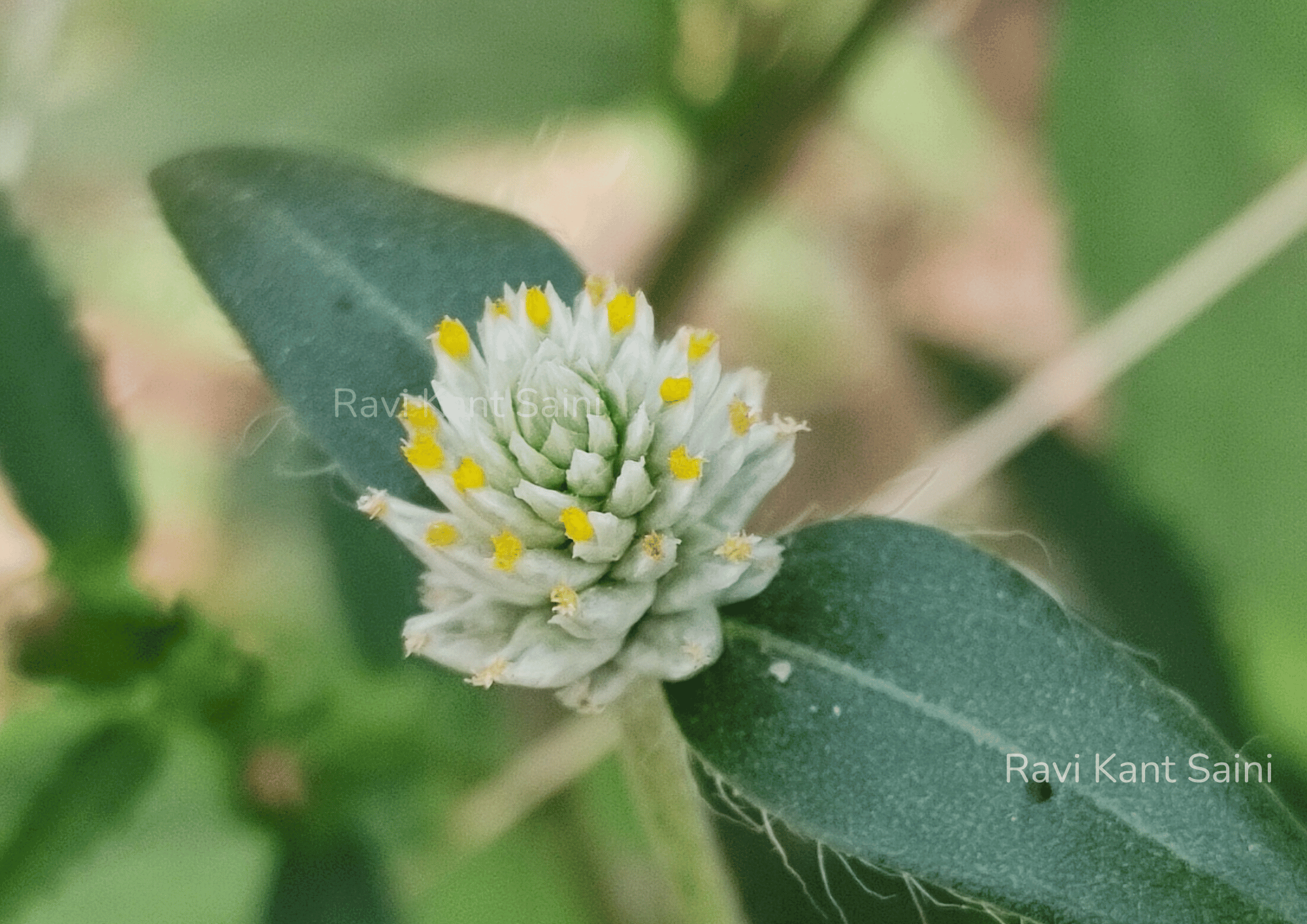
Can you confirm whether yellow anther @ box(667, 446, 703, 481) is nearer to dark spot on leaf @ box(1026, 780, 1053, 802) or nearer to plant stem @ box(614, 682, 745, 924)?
plant stem @ box(614, 682, 745, 924)

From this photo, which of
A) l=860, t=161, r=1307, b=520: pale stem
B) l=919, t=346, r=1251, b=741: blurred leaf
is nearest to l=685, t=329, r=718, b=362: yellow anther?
l=860, t=161, r=1307, b=520: pale stem

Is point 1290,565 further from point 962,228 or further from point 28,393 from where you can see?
point 28,393

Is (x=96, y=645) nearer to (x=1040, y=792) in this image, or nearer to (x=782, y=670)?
(x=782, y=670)

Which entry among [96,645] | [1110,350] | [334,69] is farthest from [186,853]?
[1110,350]

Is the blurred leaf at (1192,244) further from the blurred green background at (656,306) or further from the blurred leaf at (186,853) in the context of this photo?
the blurred leaf at (186,853)

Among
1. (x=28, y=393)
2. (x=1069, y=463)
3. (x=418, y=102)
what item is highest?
(x=1069, y=463)

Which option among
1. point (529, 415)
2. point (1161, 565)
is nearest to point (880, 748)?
point (529, 415)
